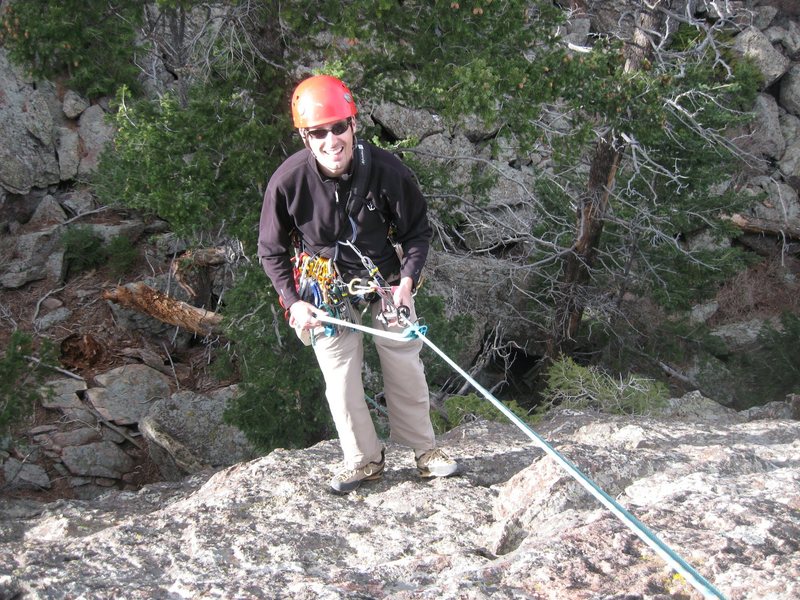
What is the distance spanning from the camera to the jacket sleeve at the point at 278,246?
3.29 meters

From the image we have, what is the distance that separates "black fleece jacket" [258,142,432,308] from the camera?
3236 mm

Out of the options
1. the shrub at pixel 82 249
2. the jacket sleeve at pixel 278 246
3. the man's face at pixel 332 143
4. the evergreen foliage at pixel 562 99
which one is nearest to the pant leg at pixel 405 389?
the jacket sleeve at pixel 278 246

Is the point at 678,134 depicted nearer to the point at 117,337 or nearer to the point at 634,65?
the point at 634,65

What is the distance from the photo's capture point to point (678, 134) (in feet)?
32.9

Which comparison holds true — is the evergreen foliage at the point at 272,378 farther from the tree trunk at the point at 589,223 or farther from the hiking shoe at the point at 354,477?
the tree trunk at the point at 589,223

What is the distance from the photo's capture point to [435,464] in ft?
12.2

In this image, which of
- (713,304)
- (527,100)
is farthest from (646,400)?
(713,304)

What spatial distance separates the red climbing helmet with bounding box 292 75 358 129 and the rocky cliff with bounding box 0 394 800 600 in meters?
1.81

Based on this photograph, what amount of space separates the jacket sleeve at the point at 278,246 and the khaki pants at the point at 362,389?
0.95 ft

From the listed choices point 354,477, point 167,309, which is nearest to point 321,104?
point 354,477

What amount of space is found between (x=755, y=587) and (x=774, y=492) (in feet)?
2.79

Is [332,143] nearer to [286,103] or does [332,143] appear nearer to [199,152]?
[199,152]

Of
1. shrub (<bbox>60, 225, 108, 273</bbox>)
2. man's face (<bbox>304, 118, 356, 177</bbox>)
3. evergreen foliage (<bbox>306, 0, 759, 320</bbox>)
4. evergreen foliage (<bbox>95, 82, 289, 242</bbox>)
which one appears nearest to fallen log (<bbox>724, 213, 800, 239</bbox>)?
evergreen foliage (<bbox>306, 0, 759, 320</bbox>)

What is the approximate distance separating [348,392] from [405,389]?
0.30m
